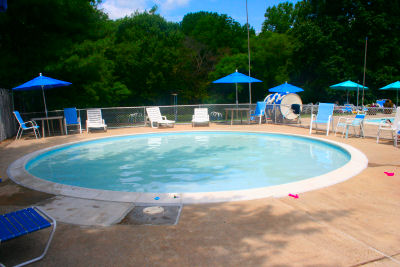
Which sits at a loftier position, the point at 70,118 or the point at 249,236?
the point at 70,118

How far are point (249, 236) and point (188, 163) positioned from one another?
177 inches

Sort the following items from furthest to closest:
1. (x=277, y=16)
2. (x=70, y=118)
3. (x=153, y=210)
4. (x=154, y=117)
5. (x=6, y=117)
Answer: (x=277, y=16) → (x=154, y=117) → (x=70, y=118) → (x=6, y=117) → (x=153, y=210)

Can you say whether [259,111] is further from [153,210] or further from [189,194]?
[153,210]

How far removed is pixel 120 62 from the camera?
20.3 meters

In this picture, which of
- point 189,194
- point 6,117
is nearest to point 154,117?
point 6,117

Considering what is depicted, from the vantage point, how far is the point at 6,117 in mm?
10227

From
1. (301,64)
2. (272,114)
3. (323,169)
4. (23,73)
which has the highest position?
(301,64)

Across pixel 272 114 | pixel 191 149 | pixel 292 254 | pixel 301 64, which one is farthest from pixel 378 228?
pixel 301 64

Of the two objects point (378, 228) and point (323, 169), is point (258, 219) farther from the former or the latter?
point (323, 169)

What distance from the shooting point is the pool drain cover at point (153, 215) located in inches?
124

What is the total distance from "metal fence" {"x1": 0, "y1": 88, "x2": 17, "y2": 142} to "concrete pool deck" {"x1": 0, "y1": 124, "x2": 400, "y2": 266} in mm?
7150

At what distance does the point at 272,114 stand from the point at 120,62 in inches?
473

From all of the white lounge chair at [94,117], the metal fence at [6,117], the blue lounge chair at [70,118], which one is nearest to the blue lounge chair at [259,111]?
the white lounge chair at [94,117]

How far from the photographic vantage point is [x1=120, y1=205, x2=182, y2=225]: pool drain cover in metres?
3.15
